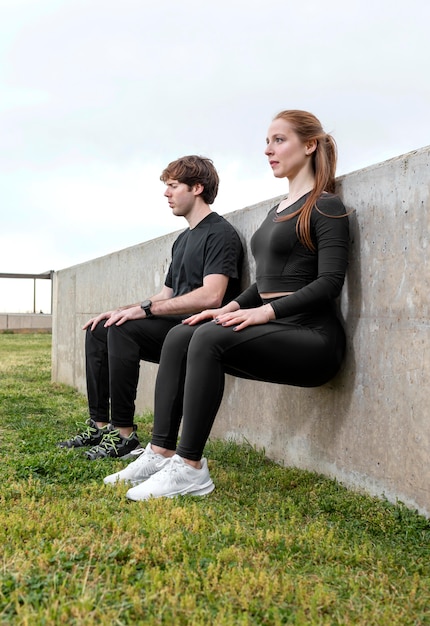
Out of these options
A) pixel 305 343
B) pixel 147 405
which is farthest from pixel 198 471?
pixel 147 405

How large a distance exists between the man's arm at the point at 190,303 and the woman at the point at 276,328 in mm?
387

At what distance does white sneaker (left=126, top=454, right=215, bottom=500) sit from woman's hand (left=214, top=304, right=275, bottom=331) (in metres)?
0.62

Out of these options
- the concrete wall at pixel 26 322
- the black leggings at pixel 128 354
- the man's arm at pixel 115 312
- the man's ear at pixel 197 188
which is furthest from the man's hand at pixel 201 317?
the concrete wall at pixel 26 322

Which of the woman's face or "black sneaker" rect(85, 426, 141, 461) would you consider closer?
the woman's face

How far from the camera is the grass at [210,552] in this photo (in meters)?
2.05

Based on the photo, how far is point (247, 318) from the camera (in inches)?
126

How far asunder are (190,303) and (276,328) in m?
1.00

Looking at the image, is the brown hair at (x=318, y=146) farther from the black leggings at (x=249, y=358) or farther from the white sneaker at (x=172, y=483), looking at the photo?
the white sneaker at (x=172, y=483)

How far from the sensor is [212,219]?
4.41 meters

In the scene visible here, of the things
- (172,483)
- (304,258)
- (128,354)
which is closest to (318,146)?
(304,258)

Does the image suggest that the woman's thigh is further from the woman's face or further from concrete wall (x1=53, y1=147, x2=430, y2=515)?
the woman's face

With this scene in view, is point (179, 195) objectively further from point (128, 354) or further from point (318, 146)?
point (318, 146)

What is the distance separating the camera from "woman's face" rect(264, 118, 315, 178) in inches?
138

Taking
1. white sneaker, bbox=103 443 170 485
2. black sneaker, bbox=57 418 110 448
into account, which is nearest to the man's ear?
black sneaker, bbox=57 418 110 448
